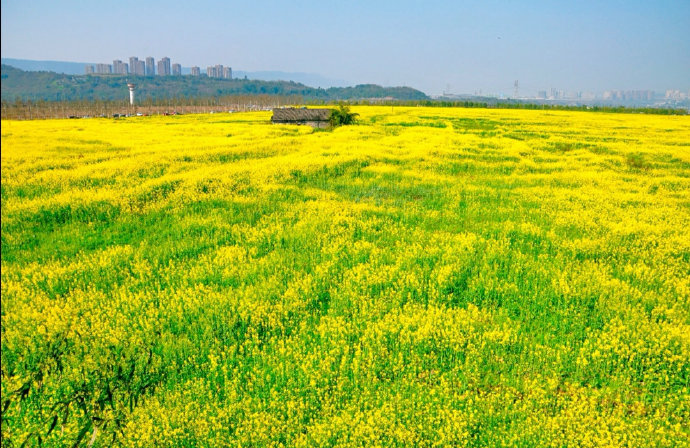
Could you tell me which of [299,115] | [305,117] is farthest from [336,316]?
[299,115]

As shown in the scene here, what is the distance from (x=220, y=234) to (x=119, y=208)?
4477 mm

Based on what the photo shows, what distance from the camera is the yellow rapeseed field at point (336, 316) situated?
19.1 feet

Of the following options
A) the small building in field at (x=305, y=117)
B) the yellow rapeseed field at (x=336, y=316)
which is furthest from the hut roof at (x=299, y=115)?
the yellow rapeseed field at (x=336, y=316)

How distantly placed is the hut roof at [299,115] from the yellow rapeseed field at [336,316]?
125 feet

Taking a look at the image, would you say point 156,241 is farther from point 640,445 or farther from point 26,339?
point 640,445

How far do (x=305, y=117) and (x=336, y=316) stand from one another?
163ft

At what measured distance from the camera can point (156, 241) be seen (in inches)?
468

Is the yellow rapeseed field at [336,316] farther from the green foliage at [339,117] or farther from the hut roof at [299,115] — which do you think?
the hut roof at [299,115]

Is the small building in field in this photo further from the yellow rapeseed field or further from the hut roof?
the yellow rapeseed field

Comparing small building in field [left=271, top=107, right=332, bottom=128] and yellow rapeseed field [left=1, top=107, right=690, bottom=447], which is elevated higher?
small building in field [left=271, top=107, right=332, bottom=128]

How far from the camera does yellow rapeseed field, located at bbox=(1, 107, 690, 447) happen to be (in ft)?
19.1

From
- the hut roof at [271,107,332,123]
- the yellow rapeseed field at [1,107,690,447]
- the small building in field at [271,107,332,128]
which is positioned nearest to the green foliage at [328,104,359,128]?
the small building in field at [271,107,332,128]

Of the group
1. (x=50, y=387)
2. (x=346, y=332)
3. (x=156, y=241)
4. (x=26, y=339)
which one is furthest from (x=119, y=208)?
(x=346, y=332)

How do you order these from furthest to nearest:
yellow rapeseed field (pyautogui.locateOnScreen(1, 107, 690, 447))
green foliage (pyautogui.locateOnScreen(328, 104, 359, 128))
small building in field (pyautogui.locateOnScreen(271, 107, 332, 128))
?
small building in field (pyautogui.locateOnScreen(271, 107, 332, 128)) < green foliage (pyautogui.locateOnScreen(328, 104, 359, 128)) < yellow rapeseed field (pyautogui.locateOnScreen(1, 107, 690, 447))
